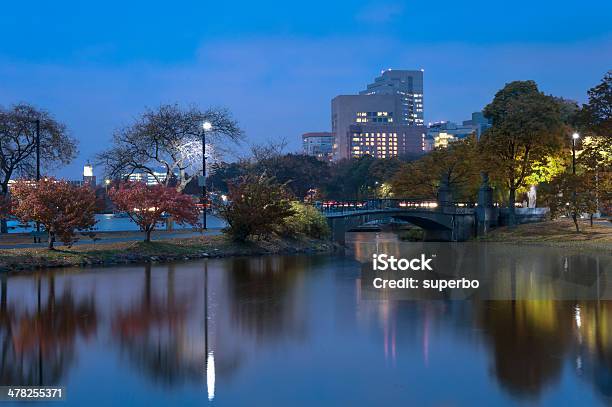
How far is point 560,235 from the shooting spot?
57.5 m

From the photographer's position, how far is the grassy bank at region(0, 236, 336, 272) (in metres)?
35.1

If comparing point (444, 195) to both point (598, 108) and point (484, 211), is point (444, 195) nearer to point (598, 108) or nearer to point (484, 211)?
point (484, 211)

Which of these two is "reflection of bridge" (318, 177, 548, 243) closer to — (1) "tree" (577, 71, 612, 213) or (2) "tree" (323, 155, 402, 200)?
(1) "tree" (577, 71, 612, 213)

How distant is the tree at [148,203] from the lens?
1670 inches

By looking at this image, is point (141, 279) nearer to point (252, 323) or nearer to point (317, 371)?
point (252, 323)

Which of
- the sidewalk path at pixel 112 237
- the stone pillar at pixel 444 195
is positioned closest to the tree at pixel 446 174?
the stone pillar at pixel 444 195

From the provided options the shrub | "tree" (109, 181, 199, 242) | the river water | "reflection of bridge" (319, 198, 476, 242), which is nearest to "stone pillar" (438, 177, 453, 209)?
"reflection of bridge" (319, 198, 476, 242)

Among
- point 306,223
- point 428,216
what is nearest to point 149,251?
point 306,223

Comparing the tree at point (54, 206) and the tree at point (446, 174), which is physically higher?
the tree at point (446, 174)

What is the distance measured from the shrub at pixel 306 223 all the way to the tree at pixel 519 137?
75.3 ft

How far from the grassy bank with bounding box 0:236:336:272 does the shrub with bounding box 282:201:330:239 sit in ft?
3.20

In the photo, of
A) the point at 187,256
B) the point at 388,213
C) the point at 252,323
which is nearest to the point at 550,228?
the point at 388,213

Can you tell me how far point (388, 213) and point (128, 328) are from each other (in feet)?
151

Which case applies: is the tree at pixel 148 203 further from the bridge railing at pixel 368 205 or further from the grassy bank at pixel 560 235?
the grassy bank at pixel 560 235
